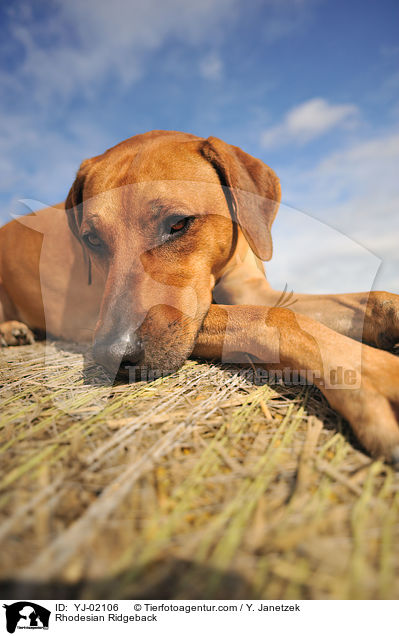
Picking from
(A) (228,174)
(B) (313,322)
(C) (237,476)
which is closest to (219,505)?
(C) (237,476)

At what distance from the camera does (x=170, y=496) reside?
81cm

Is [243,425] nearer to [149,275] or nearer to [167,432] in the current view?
[167,432]

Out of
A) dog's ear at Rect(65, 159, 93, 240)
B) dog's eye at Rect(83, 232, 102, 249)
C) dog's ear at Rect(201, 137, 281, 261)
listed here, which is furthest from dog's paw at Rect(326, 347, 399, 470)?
dog's ear at Rect(65, 159, 93, 240)

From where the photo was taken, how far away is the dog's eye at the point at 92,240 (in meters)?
2.30

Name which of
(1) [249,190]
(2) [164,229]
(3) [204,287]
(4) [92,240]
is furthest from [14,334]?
(1) [249,190]

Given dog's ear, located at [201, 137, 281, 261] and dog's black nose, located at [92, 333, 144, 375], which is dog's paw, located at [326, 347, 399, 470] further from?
dog's ear, located at [201, 137, 281, 261]

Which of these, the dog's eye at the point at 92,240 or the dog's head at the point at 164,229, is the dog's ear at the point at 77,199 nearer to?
the dog's head at the point at 164,229

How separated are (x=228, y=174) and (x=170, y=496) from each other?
7.09ft

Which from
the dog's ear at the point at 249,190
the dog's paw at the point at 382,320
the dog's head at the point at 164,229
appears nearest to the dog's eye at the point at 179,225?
the dog's head at the point at 164,229

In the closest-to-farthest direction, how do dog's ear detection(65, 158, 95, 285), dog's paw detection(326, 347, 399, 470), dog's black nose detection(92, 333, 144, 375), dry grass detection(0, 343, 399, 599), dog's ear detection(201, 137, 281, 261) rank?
dry grass detection(0, 343, 399, 599)
dog's paw detection(326, 347, 399, 470)
dog's black nose detection(92, 333, 144, 375)
dog's ear detection(201, 137, 281, 261)
dog's ear detection(65, 158, 95, 285)

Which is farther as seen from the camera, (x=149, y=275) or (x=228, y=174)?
(x=228, y=174)

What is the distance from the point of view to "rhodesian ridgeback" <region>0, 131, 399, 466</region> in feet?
4.42

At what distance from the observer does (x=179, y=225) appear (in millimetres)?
2117

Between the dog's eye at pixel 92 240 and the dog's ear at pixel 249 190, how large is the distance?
102 cm
